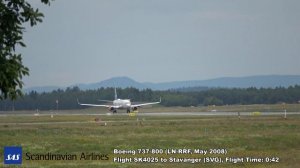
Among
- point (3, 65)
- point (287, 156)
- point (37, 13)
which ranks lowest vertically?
point (287, 156)

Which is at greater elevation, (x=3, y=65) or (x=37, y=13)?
(x=37, y=13)

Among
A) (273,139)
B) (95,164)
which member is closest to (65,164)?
(95,164)

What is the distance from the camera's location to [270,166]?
22641 mm

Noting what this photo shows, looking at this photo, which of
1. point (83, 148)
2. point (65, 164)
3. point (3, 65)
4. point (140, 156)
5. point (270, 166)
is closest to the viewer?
point (3, 65)

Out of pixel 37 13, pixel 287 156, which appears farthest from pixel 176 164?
pixel 37 13

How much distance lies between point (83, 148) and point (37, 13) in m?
18.8

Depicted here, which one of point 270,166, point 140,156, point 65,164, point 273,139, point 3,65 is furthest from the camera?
point 273,139

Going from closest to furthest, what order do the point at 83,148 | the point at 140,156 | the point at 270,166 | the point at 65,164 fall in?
the point at 270,166 < the point at 65,164 < the point at 140,156 < the point at 83,148

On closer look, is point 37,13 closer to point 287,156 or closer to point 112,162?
point 112,162

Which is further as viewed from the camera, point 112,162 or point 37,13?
point 112,162

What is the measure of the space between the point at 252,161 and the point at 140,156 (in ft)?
16.4

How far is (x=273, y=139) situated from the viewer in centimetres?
3575

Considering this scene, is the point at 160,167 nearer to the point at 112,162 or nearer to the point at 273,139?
the point at 112,162

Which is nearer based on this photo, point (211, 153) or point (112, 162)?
point (112, 162)
